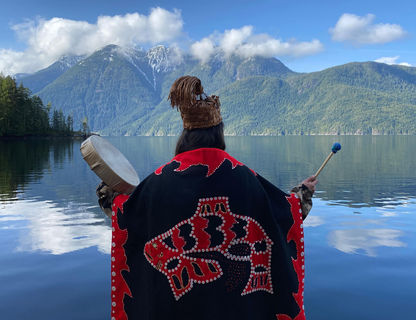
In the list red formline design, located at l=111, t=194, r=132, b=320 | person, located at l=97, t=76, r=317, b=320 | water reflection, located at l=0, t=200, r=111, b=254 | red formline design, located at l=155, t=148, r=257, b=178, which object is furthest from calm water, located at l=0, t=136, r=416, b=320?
red formline design, located at l=155, t=148, r=257, b=178

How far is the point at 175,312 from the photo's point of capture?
8.93 feet

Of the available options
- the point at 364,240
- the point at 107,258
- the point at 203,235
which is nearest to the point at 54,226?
the point at 107,258

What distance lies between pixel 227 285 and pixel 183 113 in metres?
1.29

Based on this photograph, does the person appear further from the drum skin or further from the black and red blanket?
the drum skin

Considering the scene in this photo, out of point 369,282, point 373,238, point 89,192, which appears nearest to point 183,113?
point 369,282

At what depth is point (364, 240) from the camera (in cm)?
977

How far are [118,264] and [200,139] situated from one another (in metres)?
1.16

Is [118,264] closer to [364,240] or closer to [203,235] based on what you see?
[203,235]

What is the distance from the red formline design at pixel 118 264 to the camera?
2906mm

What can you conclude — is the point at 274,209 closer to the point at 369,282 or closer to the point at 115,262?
the point at 115,262

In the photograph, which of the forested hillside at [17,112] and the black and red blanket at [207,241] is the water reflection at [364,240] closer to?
the black and red blanket at [207,241]

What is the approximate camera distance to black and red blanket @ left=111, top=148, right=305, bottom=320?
2.69m

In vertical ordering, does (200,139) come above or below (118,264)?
above

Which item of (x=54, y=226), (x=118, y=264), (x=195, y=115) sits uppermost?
(x=195, y=115)
